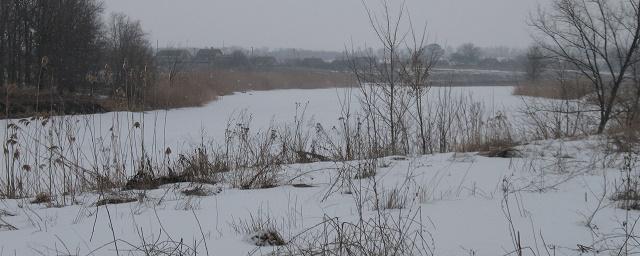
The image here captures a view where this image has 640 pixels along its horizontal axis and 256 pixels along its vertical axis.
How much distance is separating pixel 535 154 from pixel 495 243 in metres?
3.21

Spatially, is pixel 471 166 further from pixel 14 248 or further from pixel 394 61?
pixel 14 248

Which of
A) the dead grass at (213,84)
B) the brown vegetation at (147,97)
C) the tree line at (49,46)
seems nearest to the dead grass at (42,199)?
the brown vegetation at (147,97)

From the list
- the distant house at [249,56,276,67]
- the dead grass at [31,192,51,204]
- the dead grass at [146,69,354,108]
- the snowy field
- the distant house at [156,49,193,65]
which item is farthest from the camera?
the distant house at [249,56,276,67]

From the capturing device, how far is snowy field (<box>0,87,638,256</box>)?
8.18 ft

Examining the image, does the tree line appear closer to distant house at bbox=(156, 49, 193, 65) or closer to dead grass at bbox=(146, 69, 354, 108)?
dead grass at bbox=(146, 69, 354, 108)

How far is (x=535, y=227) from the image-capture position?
9.21ft

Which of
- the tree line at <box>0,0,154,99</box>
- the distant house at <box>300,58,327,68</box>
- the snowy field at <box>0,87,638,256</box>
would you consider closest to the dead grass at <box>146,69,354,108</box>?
the tree line at <box>0,0,154,99</box>

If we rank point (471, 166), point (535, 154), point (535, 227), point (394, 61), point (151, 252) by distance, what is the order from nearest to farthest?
1. point (151, 252)
2. point (535, 227)
3. point (471, 166)
4. point (535, 154)
5. point (394, 61)

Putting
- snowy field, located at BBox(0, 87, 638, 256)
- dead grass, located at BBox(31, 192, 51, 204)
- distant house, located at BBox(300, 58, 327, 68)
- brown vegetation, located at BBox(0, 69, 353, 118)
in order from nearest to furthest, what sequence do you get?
snowy field, located at BBox(0, 87, 638, 256) < dead grass, located at BBox(31, 192, 51, 204) < brown vegetation, located at BBox(0, 69, 353, 118) < distant house, located at BBox(300, 58, 327, 68)

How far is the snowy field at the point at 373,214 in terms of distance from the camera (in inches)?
98.1

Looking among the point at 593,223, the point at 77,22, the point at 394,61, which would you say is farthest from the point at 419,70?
the point at 77,22

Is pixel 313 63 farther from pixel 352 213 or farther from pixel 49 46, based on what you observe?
pixel 352 213

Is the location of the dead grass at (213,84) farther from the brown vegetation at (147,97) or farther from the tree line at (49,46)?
the tree line at (49,46)

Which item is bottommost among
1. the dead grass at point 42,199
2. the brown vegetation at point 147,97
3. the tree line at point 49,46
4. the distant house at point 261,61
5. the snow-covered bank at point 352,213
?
the dead grass at point 42,199
